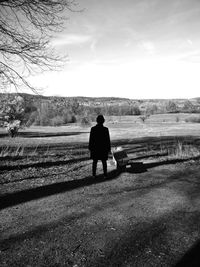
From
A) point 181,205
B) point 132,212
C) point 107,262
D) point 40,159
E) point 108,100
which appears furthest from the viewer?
point 108,100

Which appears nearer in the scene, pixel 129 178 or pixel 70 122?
pixel 129 178

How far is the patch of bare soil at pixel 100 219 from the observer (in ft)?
12.7

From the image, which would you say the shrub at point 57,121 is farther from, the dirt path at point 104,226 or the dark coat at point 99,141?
the dirt path at point 104,226

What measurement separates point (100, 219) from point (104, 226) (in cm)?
34

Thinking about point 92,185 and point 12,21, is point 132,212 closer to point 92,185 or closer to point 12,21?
point 92,185

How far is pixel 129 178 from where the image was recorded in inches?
337

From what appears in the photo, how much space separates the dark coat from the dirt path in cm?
118

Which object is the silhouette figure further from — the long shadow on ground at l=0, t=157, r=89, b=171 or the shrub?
the shrub

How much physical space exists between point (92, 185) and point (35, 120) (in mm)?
A: 52647

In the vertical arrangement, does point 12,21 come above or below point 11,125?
above

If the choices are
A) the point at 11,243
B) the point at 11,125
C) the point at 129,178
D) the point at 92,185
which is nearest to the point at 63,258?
the point at 11,243

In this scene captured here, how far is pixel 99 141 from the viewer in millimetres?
8602

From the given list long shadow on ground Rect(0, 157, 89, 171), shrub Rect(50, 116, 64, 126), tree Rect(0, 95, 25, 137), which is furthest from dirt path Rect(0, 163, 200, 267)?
shrub Rect(50, 116, 64, 126)

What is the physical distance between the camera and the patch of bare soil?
3.87 metres
